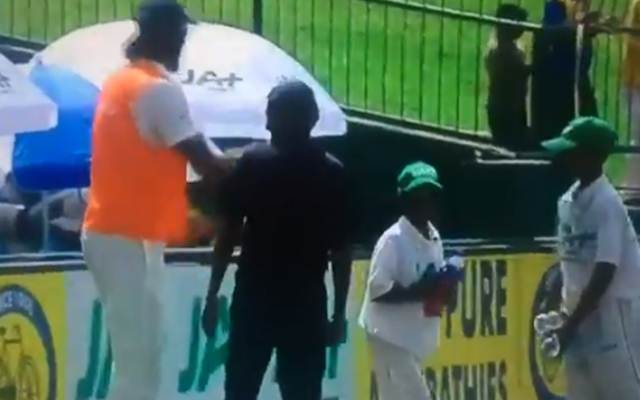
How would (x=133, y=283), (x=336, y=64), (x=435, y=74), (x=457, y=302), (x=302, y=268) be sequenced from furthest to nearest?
(x=435, y=74) → (x=336, y=64) → (x=457, y=302) → (x=302, y=268) → (x=133, y=283)

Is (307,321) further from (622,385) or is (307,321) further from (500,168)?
(500,168)

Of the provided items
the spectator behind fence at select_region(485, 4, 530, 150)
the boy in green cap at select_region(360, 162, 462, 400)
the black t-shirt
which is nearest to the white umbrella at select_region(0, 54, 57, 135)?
the boy in green cap at select_region(360, 162, 462, 400)

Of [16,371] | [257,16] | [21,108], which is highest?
[21,108]

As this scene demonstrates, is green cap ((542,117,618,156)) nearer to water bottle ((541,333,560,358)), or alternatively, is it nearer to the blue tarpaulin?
water bottle ((541,333,560,358))

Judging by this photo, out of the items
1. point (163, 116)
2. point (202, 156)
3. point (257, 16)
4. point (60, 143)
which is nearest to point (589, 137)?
point (202, 156)

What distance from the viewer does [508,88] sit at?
1656cm

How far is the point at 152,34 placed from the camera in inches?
345

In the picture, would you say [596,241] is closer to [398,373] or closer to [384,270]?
[384,270]

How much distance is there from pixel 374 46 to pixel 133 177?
33.5 feet

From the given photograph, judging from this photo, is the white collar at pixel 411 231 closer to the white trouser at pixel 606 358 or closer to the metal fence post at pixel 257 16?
the white trouser at pixel 606 358

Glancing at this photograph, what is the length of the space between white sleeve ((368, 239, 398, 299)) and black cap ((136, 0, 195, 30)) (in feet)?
6.96

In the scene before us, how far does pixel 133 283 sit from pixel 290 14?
10613 millimetres

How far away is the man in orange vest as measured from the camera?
8.60 metres

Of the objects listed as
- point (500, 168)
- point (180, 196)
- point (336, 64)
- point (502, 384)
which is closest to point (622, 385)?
point (180, 196)
